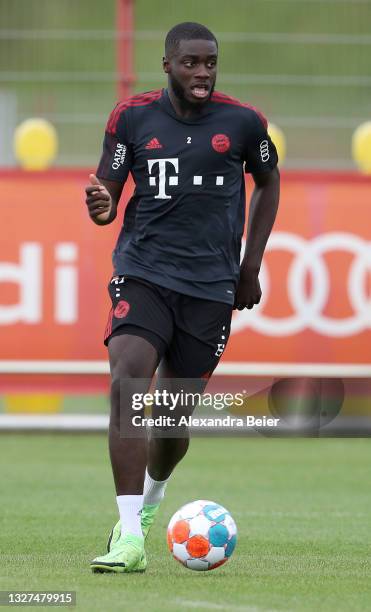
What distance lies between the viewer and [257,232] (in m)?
7.16

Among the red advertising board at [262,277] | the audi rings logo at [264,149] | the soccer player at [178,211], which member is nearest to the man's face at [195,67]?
the soccer player at [178,211]

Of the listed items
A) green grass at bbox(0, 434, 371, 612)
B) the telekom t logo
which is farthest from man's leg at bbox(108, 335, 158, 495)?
the telekom t logo

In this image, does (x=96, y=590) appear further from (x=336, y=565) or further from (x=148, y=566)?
(x=336, y=565)

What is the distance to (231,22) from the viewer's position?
14133 millimetres

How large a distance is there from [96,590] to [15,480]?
4.77 meters

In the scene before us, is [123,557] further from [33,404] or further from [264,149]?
[33,404]

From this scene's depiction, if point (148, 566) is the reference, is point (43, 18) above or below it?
above

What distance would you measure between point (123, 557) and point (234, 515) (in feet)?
8.51

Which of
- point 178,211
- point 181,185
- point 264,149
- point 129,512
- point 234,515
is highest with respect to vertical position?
point 264,149

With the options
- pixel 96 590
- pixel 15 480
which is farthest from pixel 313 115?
pixel 96 590

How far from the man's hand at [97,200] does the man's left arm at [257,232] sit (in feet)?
2.48

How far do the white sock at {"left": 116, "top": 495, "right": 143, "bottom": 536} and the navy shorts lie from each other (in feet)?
2.10

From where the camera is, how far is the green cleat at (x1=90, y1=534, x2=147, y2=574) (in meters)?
6.39

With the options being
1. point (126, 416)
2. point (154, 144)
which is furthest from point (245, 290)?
point (126, 416)
